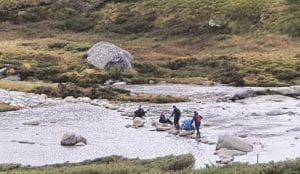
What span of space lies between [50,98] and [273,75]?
3229 cm

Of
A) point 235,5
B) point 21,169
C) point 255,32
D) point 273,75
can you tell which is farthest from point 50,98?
point 235,5

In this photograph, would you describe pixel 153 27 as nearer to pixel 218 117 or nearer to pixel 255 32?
pixel 255 32

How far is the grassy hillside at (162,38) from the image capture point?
8644 centimetres

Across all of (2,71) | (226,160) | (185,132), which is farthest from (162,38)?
(226,160)

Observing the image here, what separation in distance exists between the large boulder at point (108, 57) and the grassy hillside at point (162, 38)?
1491 millimetres

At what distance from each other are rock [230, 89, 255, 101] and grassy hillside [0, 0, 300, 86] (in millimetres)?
11092

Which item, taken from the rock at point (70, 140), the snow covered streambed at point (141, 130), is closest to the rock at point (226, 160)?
the snow covered streambed at point (141, 130)

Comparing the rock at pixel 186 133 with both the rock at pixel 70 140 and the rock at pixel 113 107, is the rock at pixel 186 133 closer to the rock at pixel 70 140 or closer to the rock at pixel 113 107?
the rock at pixel 70 140

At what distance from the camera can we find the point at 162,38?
112000 millimetres

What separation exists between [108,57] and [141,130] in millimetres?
38422

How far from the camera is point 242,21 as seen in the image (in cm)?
11381

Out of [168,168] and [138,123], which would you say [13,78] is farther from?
[168,168]

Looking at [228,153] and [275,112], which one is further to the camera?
[275,112]

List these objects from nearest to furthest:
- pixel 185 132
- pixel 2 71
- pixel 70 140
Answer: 1. pixel 70 140
2. pixel 185 132
3. pixel 2 71
